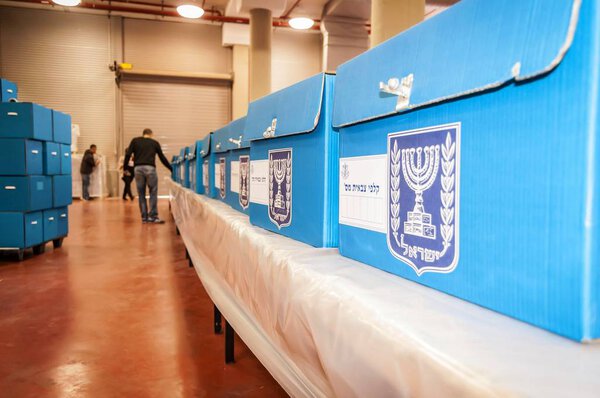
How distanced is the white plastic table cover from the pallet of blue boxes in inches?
132

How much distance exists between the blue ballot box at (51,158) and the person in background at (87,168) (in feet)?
21.4

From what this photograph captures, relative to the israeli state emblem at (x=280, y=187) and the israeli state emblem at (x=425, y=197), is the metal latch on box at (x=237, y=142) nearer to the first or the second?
the israeli state emblem at (x=280, y=187)

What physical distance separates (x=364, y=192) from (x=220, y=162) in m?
1.62

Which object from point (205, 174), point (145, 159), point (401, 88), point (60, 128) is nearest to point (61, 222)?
point (60, 128)

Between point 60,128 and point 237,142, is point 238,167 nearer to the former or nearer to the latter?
point 237,142

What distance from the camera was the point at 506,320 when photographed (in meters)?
0.50

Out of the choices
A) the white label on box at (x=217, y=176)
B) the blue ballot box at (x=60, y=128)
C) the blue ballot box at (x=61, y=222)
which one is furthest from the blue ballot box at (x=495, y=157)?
the blue ballot box at (x=61, y=222)

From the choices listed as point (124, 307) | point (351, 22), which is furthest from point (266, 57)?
point (124, 307)

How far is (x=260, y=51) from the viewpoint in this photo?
25.1 ft

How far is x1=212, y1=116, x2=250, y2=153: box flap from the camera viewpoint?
181 centimetres

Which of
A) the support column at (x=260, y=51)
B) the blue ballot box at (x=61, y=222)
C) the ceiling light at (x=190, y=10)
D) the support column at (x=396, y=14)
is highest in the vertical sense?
the ceiling light at (x=190, y=10)

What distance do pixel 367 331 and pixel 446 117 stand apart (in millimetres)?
301

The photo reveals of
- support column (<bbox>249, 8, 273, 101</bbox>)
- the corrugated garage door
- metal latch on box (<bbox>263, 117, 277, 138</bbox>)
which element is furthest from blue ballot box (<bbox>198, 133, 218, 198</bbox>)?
the corrugated garage door

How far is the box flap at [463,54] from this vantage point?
43cm
